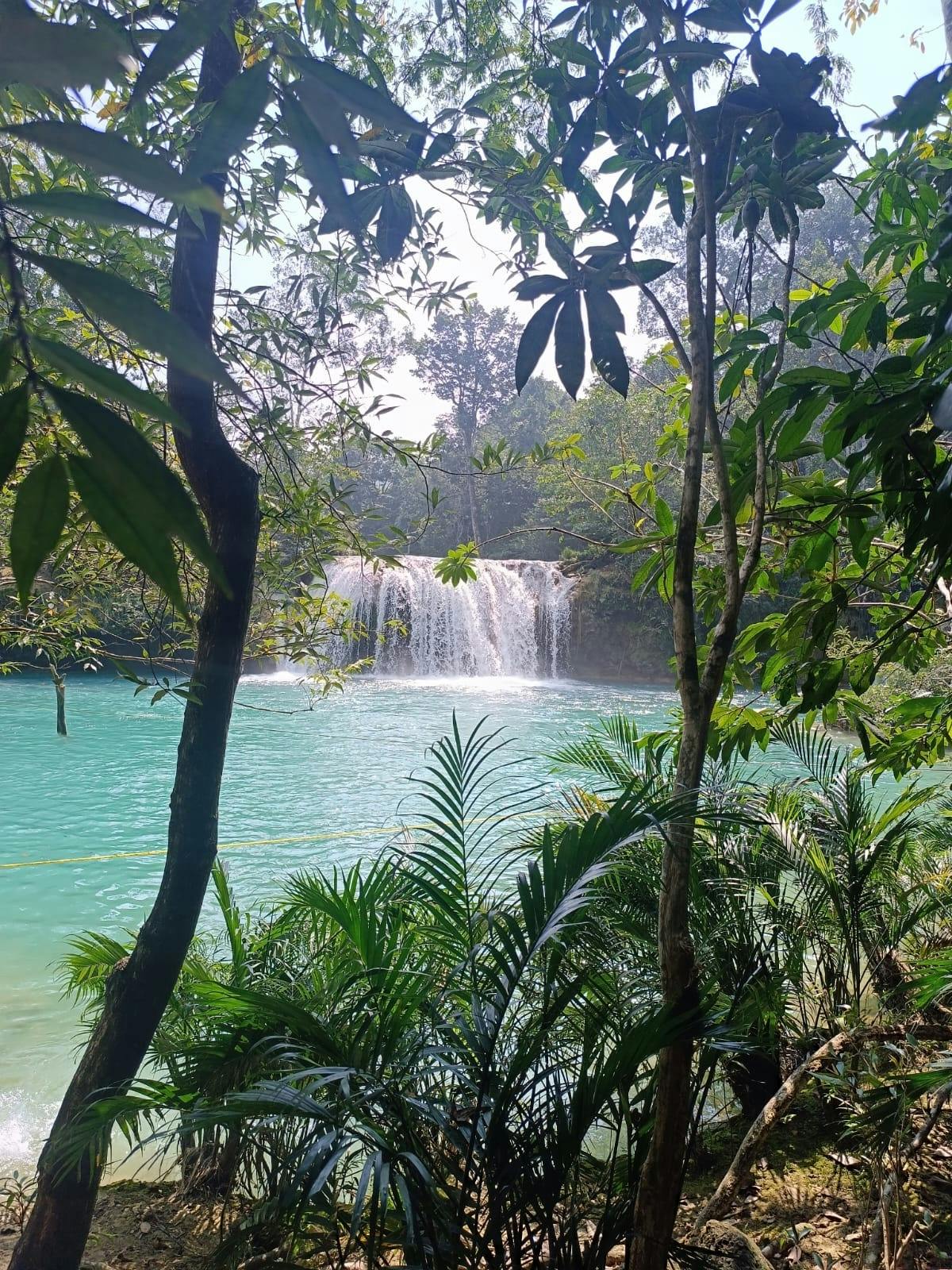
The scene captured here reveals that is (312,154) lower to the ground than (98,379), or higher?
higher

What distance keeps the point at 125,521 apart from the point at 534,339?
0.82m

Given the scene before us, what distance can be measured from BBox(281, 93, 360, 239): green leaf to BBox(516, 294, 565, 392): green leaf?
20.3 inches

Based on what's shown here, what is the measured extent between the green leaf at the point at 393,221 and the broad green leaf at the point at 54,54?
100cm

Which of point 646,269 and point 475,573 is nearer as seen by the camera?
point 646,269

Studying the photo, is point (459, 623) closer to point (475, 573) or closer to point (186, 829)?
point (475, 573)

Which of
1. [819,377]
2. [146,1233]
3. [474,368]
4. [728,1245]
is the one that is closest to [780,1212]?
[728,1245]

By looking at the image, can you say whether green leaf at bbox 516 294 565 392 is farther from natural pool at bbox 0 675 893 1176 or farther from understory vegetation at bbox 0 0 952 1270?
natural pool at bbox 0 675 893 1176

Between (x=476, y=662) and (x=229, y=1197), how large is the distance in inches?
614

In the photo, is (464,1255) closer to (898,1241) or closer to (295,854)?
(898,1241)

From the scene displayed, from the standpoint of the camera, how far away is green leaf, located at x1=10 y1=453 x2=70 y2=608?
39cm

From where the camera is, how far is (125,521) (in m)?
0.36

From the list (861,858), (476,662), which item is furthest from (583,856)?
(476,662)

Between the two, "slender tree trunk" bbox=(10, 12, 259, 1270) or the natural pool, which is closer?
"slender tree trunk" bbox=(10, 12, 259, 1270)

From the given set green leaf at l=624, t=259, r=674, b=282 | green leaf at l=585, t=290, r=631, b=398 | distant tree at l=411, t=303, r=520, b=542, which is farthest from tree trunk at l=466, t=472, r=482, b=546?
green leaf at l=585, t=290, r=631, b=398
